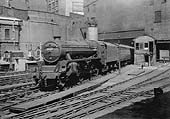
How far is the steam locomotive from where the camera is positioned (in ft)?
44.2

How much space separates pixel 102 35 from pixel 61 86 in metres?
20.8

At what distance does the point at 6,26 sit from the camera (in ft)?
84.0

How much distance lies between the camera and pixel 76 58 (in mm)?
15523

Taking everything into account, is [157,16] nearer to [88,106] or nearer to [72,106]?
[88,106]

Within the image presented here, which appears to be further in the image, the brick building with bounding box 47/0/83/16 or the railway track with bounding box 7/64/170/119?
the brick building with bounding box 47/0/83/16

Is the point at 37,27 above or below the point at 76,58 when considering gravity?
above

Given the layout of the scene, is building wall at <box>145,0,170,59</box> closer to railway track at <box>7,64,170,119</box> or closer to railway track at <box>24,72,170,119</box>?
railway track at <box>7,64,170,119</box>

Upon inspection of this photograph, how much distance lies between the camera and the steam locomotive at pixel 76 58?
13.5m

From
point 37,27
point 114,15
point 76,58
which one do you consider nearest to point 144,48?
point 114,15

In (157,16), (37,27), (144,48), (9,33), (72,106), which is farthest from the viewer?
(37,27)

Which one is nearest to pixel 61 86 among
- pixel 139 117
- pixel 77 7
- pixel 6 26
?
pixel 139 117

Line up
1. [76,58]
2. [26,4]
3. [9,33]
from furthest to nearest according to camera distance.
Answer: [26,4]
[9,33]
[76,58]

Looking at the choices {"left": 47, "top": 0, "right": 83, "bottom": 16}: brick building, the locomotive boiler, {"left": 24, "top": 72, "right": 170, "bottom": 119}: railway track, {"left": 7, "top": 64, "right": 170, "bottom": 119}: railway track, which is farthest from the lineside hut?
{"left": 47, "top": 0, "right": 83, "bottom": 16}: brick building

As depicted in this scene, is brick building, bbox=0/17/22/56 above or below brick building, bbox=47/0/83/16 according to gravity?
below
